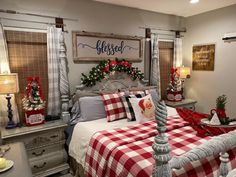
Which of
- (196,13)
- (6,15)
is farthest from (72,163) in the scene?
(196,13)

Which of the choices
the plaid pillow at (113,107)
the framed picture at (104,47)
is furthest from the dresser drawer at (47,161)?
the framed picture at (104,47)

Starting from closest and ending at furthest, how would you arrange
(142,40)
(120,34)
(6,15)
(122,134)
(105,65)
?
(122,134) → (6,15) → (105,65) → (120,34) → (142,40)

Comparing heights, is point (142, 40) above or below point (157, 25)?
below

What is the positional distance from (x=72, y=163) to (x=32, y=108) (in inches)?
35.8

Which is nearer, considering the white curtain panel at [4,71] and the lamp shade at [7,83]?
the lamp shade at [7,83]

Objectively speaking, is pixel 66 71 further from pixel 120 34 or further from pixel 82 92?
pixel 120 34

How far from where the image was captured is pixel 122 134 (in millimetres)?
1949

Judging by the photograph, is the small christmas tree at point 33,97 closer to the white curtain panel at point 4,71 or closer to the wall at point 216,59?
the white curtain panel at point 4,71

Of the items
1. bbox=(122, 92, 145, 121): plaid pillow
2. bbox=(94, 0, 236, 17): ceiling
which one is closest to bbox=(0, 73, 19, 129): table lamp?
bbox=(122, 92, 145, 121): plaid pillow

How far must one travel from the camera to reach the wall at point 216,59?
3.27m

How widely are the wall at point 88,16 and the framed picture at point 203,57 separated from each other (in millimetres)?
1070

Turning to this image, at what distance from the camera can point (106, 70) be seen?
290cm

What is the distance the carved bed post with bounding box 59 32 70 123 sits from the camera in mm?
2575

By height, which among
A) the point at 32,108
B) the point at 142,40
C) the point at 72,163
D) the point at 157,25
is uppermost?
the point at 157,25
